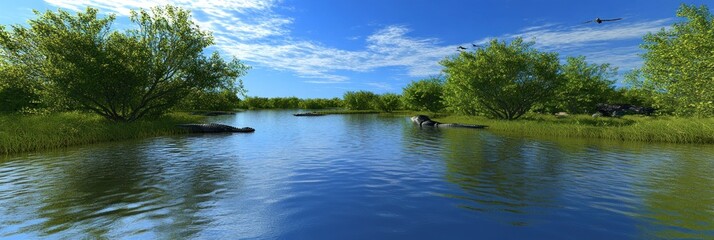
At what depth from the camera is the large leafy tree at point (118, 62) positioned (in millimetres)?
25391

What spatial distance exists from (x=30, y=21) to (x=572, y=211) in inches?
1453

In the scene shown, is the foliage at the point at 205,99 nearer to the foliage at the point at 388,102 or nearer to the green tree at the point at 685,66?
the green tree at the point at 685,66

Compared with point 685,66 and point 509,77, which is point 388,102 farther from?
point 685,66

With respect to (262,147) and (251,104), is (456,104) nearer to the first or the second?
(262,147)

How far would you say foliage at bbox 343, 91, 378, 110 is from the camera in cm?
9531

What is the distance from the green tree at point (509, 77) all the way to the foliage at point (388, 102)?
4847 cm

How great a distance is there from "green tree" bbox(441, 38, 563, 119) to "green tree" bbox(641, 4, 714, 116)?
888cm

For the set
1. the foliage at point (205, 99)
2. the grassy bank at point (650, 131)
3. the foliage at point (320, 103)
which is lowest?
the grassy bank at point (650, 131)

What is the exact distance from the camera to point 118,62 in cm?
2725

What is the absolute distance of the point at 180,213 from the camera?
25.1 feet

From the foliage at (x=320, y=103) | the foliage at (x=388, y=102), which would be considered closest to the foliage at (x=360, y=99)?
the foliage at (x=388, y=102)

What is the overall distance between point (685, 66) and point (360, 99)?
7308 cm

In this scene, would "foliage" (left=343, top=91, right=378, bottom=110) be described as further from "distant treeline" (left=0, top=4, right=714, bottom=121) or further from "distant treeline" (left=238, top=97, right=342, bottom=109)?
"distant treeline" (left=0, top=4, right=714, bottom=121)

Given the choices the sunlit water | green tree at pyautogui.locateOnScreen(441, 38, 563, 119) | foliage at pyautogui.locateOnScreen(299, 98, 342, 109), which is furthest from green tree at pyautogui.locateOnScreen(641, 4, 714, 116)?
foliage at pyautogui.locateOnScreen(299, 98, 342, 109)
